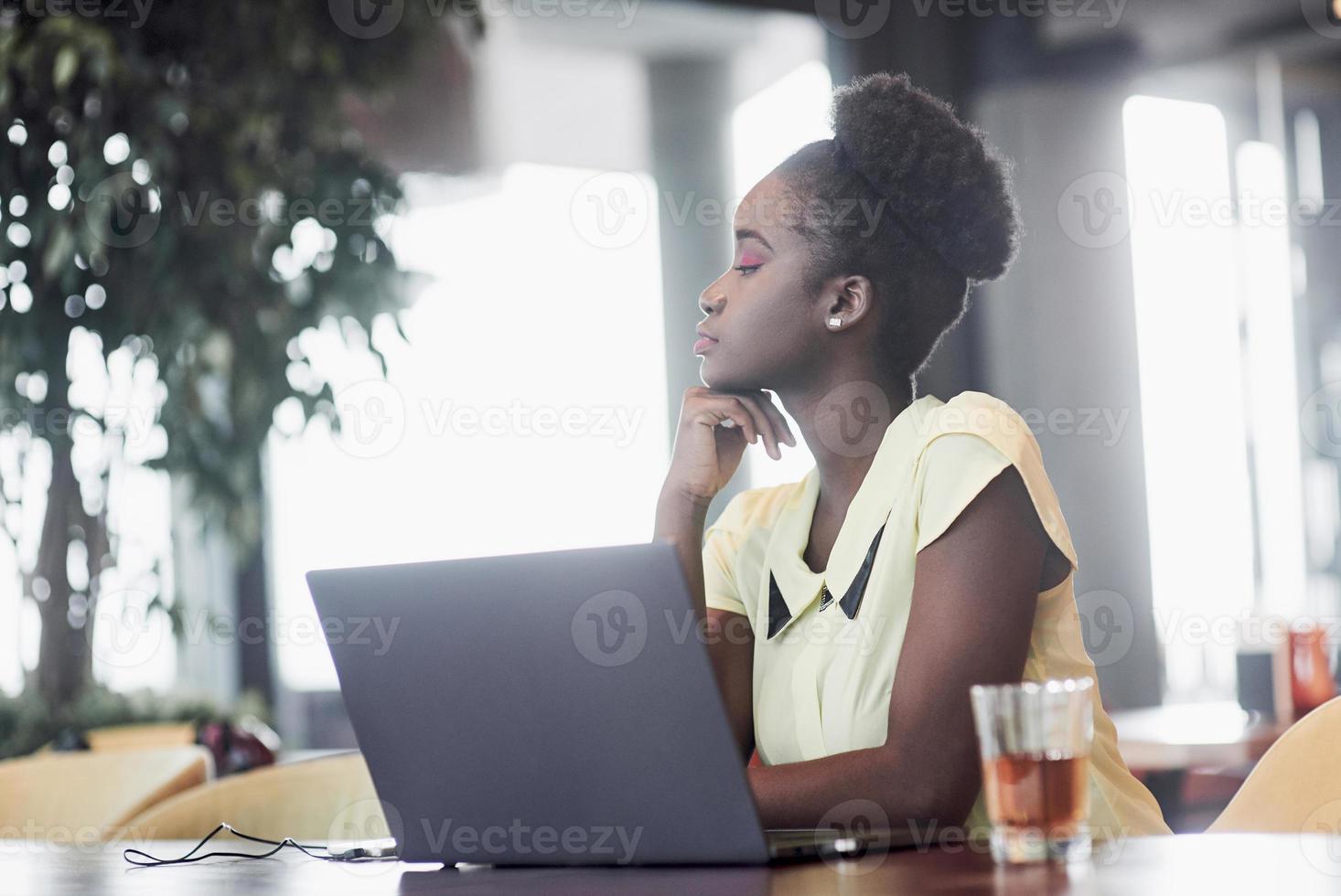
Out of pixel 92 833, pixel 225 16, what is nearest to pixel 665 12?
pixel 225 16

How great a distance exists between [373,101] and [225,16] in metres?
0.37

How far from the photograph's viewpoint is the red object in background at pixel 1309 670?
2447 mm

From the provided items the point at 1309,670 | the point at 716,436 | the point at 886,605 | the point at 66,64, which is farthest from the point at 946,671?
the point at 66,64

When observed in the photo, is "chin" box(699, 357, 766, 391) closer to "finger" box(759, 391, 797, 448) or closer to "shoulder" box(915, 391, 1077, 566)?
"finger" box(759, 391, 797, 448)

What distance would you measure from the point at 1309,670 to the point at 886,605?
147 centimetres

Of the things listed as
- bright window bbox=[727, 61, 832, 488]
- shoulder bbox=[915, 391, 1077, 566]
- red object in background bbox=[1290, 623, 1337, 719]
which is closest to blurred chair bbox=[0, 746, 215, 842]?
shoulder bbox=[915, 391, 1077, 566]

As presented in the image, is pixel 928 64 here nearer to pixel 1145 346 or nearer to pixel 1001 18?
Result: pixel 1001 18

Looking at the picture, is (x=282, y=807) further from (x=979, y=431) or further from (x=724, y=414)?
(x=979, y=431)

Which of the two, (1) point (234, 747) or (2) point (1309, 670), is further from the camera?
(1) point (234, 747)

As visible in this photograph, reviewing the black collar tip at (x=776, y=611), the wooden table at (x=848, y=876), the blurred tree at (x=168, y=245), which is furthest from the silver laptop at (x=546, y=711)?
the blurred tree at (x=168, y=245)

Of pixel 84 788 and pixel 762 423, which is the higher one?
pixel 762 423

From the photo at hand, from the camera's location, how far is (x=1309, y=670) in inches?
96.7

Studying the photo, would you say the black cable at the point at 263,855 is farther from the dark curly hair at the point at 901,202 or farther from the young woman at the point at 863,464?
the dark curly hair at the point at 901,202

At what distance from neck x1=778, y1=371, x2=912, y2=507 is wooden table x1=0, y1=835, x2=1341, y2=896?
0.58 m
